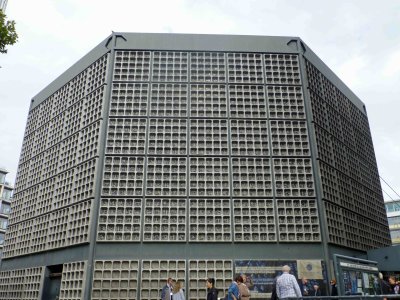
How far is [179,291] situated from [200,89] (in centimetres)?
1201

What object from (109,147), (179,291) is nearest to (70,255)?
(109,147)

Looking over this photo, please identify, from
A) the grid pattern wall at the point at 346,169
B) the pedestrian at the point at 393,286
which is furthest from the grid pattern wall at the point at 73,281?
the pedestrian at the point at 393,286

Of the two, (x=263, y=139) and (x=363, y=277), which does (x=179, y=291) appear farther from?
(x=263, y=139)

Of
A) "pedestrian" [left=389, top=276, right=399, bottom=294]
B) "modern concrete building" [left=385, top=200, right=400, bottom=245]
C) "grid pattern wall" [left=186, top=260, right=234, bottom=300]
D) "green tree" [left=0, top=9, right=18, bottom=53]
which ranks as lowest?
"pedestrian" [left=389, top=276, right=399, bottom=294]

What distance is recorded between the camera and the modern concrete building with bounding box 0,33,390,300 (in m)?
17.8

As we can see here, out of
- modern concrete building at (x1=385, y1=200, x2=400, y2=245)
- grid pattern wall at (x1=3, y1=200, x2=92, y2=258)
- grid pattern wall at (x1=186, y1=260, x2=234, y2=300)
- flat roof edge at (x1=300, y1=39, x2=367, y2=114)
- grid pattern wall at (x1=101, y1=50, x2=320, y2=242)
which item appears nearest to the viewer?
grid pattern wall at (x1=186, y1=260, x2=234, y2=300)

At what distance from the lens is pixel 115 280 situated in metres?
17.2

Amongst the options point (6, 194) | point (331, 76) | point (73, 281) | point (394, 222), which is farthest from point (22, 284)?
point (394, 222)

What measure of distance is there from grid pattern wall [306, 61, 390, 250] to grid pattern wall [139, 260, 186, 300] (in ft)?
24.9

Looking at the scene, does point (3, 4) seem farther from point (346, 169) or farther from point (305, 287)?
point (346, 169)

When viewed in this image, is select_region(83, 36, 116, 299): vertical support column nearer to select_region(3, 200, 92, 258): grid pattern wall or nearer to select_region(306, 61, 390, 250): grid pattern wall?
select_region(3, 200, 92, 258): grid pattern wall

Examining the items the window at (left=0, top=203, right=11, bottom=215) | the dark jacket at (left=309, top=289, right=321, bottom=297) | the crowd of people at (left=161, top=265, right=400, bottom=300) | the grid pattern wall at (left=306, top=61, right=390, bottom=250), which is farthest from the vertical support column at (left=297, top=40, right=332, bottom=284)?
the window at (left=0, top=203, right=11, bottom=215)

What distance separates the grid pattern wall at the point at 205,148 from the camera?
18.3 metres

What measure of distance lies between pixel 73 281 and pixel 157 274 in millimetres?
4038
